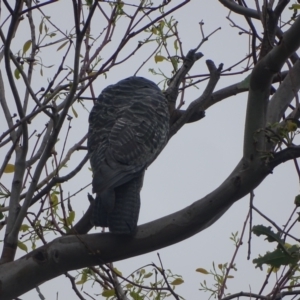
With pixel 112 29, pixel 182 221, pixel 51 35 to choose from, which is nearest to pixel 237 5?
pixel 112 29

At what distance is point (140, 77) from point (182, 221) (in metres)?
2.20

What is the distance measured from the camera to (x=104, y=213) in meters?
2.81

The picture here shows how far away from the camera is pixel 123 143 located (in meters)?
3.33

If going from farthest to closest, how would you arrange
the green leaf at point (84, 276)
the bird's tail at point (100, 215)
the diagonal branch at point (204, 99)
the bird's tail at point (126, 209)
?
1. the green leaf at point (84, 276)
2. the diagonal branch at point (204, 99)
3. the bird's tail at point (100, 215)
4. the bird's tail at point (126, 209)

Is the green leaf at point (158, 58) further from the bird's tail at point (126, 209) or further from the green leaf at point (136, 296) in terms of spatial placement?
the green leaf at point (136, 296)

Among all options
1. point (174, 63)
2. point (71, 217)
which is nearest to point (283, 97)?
point (174, 63)

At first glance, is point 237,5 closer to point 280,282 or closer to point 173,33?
point 173,33

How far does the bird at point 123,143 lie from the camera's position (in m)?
2.81

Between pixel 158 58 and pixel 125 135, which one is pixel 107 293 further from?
pixel 158 58

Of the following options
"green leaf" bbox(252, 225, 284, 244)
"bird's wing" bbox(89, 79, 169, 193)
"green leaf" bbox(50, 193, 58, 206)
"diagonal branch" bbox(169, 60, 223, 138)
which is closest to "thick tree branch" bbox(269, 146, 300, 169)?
"green leaf" bbox(252, 225, 284, 244)

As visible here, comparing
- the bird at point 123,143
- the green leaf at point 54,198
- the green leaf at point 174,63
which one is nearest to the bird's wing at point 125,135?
the bird at point 123,143

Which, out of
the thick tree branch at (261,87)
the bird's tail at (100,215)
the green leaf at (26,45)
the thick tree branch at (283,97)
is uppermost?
the green leaf at (26,45)

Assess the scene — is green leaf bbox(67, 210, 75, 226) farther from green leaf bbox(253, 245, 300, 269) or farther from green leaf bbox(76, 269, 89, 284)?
green leaf bbox(253, 245, 300, 269)

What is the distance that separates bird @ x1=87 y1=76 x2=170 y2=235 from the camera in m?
2.81
